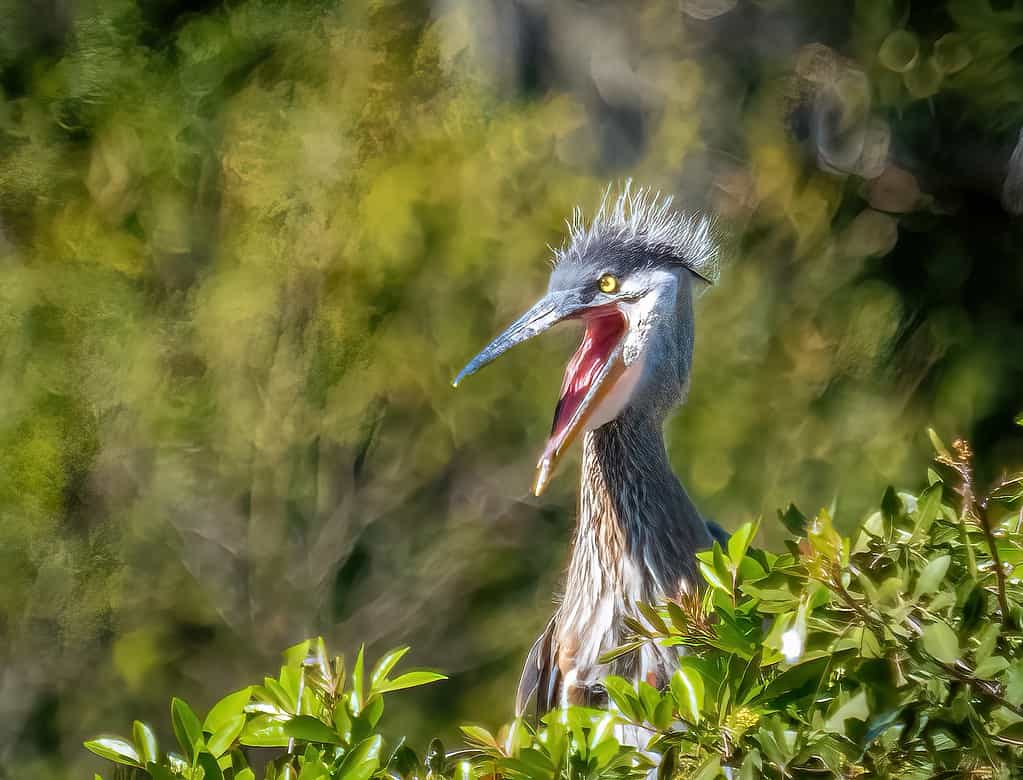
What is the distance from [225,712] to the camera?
1012mm

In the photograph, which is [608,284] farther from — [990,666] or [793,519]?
[990,666]

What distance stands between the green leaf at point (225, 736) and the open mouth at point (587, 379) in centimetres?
102

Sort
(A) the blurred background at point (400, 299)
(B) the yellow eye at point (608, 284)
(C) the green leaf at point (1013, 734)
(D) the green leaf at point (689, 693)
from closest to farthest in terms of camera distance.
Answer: (C) the green leaf at point (1013, 734), (D) the green leaf at point (689, 693), (B) the yellow eye at point (608, 284), (A) the blurred background at point (400, 299)

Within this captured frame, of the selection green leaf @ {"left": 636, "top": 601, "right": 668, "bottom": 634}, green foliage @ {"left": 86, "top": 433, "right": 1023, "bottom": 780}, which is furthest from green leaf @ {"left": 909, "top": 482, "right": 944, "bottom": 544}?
green leaf @ {"left": 636, "top": 601, "right": 668, "bottom": 634}

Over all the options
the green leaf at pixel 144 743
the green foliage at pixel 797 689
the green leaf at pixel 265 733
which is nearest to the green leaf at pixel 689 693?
the green foliage at pixel 797 689

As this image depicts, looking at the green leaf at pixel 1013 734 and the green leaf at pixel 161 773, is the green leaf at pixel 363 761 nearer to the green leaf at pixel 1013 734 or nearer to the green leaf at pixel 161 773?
the green leaf at pixel 161 773

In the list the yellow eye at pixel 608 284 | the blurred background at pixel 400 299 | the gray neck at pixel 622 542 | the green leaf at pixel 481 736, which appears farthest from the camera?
the blurred background at pixel 400 299

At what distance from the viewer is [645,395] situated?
218 cm

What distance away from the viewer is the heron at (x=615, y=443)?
2076 mm

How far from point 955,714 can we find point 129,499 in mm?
3679

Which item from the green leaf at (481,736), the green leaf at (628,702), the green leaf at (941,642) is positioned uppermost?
the green leaf at (941,642)

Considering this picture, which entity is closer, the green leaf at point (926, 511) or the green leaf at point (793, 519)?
the green leaf at point (926, 511)

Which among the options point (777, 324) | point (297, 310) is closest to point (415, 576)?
point (297, 310)

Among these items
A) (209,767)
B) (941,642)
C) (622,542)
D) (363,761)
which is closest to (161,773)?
(209,767)
